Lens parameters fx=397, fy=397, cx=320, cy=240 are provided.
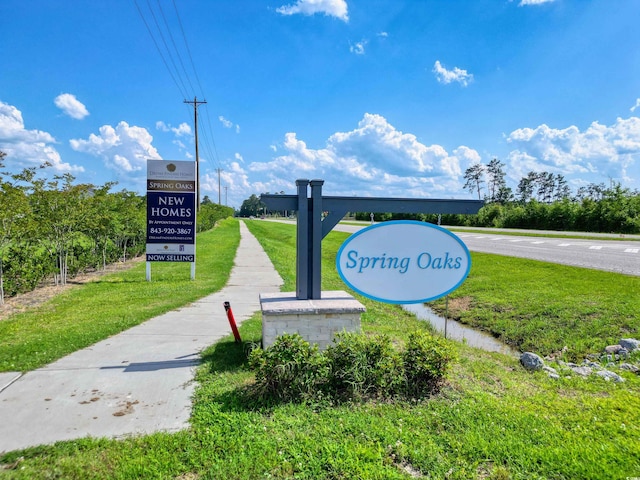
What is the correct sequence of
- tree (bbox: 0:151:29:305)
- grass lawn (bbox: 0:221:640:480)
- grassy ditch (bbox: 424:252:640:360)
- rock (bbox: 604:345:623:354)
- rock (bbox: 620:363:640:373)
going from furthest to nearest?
tree (bbox: 0:151:29:305), grassy ditch (bbox: 424:252:640:360), rock (bbox: 604:345:623:354), rock (bbox: 620:363:640:373), grass lawn (bbox: 0:221:640:480)

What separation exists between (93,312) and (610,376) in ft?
25.3

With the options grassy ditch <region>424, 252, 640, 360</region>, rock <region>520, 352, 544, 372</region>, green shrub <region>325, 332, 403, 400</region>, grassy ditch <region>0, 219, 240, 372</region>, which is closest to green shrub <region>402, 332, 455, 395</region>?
green shrub <region>325, 332, 403, 400</region>

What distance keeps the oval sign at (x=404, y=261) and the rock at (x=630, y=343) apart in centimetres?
329

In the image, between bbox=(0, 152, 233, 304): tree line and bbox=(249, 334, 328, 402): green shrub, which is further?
bbox=(0, 152, 233, 304): tree line

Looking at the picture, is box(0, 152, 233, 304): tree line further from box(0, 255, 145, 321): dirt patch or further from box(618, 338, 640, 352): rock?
box(618, 338, 640, 352): rock

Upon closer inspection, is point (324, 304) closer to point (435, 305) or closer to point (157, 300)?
point (157, 300)

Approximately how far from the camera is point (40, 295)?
357 inches

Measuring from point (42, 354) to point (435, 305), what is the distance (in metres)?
8.55

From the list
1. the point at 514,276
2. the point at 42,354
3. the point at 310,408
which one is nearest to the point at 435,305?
the point at 514,276

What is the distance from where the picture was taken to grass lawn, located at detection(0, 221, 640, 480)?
253cm

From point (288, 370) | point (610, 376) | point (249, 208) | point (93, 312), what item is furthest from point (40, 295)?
point (249, 208)

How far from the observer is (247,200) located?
15912 centimetres

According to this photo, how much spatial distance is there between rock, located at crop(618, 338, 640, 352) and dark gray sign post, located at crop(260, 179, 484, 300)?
138 inches

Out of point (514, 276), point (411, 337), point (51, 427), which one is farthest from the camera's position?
point (514, 276)
